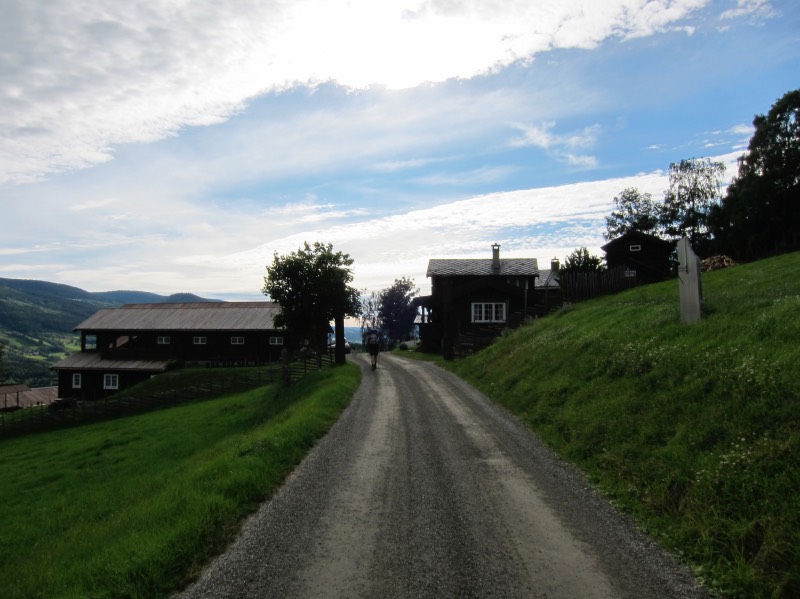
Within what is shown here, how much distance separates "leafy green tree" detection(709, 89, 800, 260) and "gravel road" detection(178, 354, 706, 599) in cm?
4754

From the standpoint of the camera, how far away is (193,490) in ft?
28.3

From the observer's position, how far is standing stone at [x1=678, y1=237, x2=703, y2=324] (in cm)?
1386

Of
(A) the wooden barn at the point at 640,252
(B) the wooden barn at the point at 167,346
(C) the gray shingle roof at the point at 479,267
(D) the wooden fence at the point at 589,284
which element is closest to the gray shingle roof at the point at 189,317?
(B) the wooden barn at the point at 167,346

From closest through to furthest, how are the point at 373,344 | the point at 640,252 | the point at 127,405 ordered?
the point at 373,344
the point at 127,405
the point at 640,252

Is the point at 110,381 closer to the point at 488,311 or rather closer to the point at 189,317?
the point at 189,317

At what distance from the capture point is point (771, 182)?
47.7 m

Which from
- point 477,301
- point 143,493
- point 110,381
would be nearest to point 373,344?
point 143,493

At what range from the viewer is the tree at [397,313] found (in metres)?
91.8

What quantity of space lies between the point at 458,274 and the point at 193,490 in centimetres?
3988

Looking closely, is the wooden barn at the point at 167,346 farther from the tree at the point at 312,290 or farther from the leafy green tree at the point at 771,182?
the leafy green tree at the point at 771,182

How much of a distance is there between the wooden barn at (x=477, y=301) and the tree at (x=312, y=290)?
775 centimetres

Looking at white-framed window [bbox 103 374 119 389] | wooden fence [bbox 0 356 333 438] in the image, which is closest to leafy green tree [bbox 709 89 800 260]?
wooden fence [bbox 0 356 333 438]

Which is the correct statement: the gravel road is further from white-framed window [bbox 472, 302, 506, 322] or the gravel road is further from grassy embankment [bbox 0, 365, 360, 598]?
white-framed window [bbox 472, 302, 506, 322]

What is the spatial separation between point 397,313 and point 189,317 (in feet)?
147
